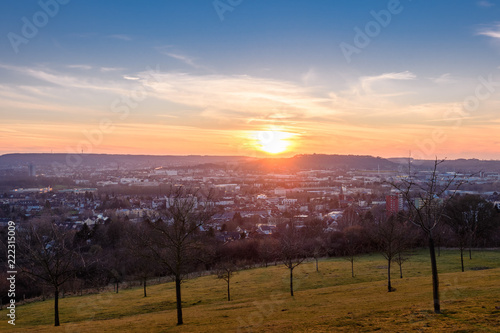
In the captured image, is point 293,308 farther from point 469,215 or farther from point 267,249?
point 469,215

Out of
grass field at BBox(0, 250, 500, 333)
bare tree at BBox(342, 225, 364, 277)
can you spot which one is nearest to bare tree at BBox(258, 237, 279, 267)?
bare tree at BBox(342, 225, 364, 277)

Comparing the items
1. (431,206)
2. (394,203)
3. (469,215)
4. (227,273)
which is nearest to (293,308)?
(431,206)

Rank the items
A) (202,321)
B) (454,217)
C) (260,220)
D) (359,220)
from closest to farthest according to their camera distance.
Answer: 1. (202,321)
2. (454,217)
3. (359,220)
4. (260,220)

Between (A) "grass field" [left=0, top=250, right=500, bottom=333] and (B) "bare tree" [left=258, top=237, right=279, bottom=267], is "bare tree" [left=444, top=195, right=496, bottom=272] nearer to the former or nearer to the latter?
(A) "grass field" [left=0, top=250, right=500, bottom=333]

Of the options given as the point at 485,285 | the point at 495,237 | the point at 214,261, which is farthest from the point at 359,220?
the point at 485,285

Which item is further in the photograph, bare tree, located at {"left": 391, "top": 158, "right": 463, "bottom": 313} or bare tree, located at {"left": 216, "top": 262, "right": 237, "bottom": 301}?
bare tree, located at {"left": 216, "top": 262, "right": 237, "bottom": 301}

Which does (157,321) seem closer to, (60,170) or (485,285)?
(485,285)

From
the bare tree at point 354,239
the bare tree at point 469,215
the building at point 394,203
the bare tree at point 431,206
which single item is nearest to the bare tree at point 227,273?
the bare tree at point 431,206

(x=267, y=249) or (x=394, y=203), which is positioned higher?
(x=394, y=203)

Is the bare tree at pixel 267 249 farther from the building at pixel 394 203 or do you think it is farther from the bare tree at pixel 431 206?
the building at pixel 394 203
